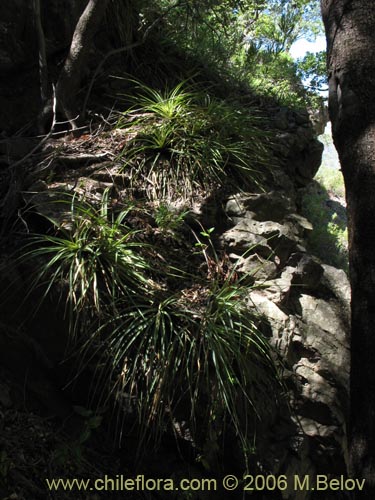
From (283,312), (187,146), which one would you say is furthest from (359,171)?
(187,146)

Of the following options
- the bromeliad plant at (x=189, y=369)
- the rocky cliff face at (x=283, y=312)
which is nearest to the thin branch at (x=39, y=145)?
the rocky cliff face at (x=283, y=312)

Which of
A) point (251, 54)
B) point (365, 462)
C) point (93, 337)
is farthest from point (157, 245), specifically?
point (251, 54)

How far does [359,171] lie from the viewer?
2691 millimetres

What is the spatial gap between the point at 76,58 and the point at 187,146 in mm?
1236

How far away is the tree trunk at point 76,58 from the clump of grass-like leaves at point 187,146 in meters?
0.49

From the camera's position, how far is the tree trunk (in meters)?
4.36

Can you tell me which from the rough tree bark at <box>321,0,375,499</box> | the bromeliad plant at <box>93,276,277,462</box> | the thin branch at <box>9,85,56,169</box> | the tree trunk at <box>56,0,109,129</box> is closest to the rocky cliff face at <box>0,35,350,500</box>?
the thin branch at <box>9,85,56,169</box>

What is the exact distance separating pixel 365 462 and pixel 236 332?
1062 millimetres

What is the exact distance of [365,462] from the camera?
92.4 inches

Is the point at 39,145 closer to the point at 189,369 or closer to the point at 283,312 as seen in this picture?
the point at 189,369

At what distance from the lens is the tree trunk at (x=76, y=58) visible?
172 inches

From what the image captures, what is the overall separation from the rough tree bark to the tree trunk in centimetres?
204

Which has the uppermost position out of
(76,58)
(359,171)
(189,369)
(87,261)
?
(76,58)

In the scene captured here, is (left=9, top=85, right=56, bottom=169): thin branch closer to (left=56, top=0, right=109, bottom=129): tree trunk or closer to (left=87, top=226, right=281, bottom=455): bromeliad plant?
(left=56, top=0, right=109, bottom=129): tree trunk
